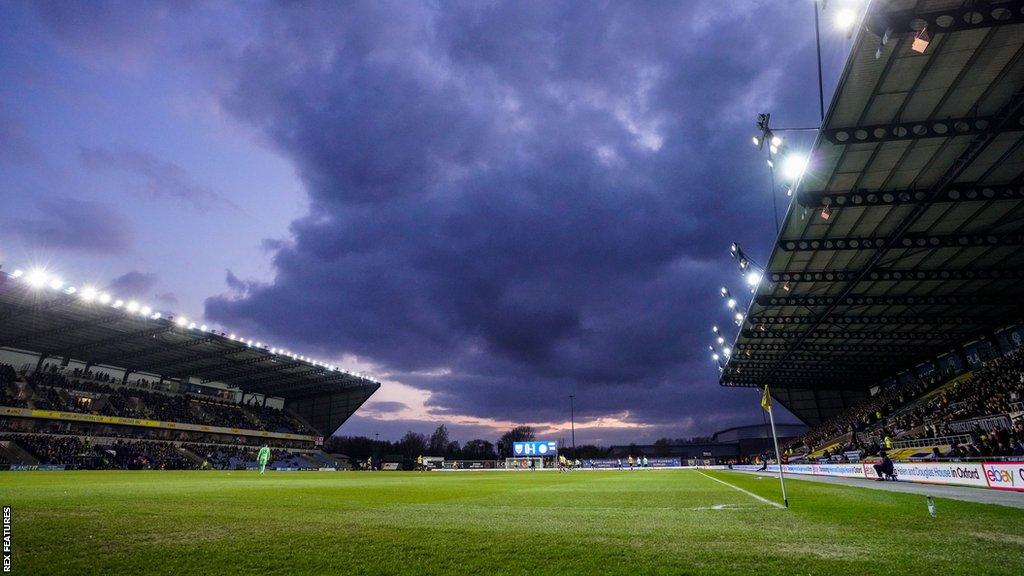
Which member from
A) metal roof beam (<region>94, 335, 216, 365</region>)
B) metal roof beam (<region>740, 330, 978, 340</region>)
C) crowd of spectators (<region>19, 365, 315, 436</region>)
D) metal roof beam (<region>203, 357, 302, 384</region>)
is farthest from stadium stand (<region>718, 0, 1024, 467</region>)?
crowd of spectators (<region>19, 365, 315, 436</region>)

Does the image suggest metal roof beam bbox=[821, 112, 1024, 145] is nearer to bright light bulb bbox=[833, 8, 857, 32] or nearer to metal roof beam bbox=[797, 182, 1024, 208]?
bright light bulb bbox=[833, 8, 857, 32]

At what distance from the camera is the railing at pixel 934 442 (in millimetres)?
24266

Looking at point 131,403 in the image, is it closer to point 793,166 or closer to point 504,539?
point 504,539

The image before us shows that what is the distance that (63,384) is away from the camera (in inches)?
1925

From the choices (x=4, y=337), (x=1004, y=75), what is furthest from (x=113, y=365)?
(x=1004, y=75)

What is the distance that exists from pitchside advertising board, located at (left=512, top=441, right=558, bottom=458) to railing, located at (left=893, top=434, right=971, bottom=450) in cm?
4244

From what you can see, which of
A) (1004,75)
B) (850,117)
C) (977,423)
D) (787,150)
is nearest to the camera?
(1004,75)

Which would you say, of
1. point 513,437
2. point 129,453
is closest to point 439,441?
point 513,437

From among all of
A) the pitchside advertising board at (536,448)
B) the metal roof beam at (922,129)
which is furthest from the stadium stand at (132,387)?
the metal roof beam at (922,129)

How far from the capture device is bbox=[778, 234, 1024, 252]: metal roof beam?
21125 millimetres

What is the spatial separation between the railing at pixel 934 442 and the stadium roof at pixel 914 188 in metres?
8.33

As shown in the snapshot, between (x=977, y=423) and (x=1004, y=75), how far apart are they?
21.1m

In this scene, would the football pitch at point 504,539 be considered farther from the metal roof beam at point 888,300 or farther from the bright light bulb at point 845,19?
the metal roof beam at point 888,300

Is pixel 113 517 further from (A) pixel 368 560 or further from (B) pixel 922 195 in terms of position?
(B) pixel 922 195
